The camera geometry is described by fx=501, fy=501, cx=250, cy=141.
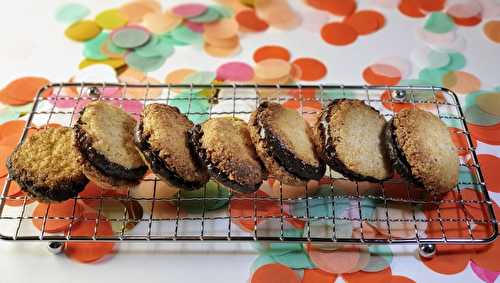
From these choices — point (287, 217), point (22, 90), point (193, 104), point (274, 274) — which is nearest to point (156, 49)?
point (193, 104)

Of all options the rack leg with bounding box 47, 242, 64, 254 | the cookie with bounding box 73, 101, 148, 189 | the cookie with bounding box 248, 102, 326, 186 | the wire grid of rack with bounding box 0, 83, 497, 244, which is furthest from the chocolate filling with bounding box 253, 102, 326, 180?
the rack leg with bounding box 47, 242, 64, 254

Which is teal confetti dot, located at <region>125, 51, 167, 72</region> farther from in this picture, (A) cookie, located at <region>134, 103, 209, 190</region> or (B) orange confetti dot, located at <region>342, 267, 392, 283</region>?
(B) orange confetti dot, located at <region>342, 267, 392, 283</region>

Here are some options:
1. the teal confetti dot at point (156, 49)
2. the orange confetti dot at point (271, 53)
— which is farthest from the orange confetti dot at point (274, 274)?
the teal confetti dot at point (156, 49)

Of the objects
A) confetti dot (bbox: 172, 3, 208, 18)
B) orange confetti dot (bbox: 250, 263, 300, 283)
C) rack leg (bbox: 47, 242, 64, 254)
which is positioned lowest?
orange confetti dot (bbox: 250, 263, 300, 283)

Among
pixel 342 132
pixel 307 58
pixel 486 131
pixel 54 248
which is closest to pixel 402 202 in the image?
pixel 342 132

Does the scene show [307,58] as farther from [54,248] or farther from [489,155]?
[54,248]

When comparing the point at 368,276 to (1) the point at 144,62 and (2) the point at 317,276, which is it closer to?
(2) the point at 317,276
